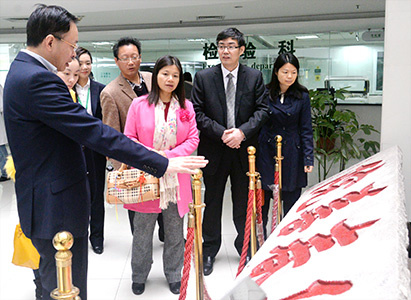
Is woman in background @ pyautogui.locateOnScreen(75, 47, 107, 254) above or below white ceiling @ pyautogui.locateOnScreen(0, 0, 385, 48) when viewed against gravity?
below

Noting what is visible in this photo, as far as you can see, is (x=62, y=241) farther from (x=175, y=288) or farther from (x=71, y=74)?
(x=71, y=74)

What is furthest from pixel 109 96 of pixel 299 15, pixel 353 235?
pixel 299 15

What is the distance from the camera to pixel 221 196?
9.69 feet

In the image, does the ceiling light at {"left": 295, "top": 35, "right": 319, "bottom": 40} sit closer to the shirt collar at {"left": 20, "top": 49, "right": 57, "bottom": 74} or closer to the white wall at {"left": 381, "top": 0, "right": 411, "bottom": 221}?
the white wall at {"left": 381, "top": 0, "right": 411, "bottom": 221}

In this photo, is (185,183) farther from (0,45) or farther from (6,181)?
(0,45)

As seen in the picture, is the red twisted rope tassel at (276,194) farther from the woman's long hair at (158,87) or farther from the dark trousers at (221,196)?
the woman's long hair at (158,87)

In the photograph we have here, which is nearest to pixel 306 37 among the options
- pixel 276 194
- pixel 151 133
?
pixel 276 194

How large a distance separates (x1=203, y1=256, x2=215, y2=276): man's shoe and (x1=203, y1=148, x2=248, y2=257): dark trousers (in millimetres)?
28

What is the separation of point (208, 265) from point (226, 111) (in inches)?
42.5

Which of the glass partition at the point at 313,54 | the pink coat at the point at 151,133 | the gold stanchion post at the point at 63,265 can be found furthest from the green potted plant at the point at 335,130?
the gold stanchion post at the point at 63,265

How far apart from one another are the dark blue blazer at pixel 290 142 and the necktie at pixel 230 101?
25 centimetres

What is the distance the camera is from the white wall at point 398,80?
2375 mm

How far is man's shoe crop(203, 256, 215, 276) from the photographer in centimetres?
290

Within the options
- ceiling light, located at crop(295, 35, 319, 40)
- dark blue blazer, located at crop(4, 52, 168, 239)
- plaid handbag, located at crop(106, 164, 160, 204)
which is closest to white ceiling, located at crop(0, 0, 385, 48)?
ceiling light, located at crop(295, 35, 319, 40)
